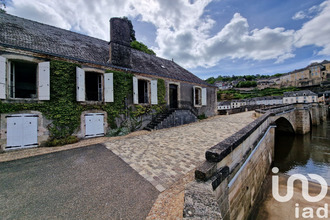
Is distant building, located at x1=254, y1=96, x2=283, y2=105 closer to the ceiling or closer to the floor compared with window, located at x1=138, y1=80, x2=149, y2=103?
closer to the ceiling

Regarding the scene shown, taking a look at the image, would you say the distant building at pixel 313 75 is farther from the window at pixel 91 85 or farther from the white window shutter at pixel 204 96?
the window at pixel 91 85

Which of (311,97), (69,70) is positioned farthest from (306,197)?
(311,97)

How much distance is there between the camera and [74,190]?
8.34 ft

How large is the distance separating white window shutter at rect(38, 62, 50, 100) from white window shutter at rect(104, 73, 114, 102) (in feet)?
7.89

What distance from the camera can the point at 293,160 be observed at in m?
9.20

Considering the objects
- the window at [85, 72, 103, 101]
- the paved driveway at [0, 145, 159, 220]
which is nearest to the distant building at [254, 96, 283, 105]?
the window at [85, 72, 103, 101]

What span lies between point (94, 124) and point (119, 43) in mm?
5318

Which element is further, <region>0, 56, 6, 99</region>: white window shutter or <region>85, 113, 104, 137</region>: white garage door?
<region>85, 113, 104, 137</region>: white garage door

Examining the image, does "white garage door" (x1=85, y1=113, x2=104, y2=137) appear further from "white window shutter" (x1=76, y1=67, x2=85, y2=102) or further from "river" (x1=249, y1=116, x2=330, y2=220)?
"river" (x1=249, y1=116, x2=330, y2=220)

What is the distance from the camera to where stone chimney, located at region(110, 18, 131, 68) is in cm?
794

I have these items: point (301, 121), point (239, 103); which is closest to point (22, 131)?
point (301, 121)

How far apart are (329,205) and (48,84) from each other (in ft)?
41.8

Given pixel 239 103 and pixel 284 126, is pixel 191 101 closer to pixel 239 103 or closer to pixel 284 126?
pixel 284 126

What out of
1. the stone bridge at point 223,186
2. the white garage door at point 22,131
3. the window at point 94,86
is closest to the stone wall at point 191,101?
the window at point 94,86
